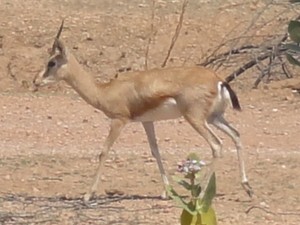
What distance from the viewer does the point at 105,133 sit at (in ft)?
39.6

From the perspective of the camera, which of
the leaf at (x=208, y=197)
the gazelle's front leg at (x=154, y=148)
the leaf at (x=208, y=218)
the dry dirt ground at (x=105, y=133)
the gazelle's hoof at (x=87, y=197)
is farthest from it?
the gazelle's front leg at (x=154, y=148)

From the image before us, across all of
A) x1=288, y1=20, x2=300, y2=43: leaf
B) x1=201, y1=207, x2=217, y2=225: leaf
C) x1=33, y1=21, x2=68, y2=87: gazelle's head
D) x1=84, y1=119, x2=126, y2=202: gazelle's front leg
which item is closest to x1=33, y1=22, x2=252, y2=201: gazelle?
x1=84, y1=119, x2=126, y2=202: gazelle's front leg

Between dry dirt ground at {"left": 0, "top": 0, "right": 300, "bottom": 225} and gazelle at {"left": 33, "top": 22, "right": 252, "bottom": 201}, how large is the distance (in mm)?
397

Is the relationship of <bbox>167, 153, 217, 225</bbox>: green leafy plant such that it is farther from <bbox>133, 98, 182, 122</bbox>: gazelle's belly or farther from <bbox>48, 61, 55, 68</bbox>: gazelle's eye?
<bbox>48, 61, 55, 68</bbox>: gazelle's eye

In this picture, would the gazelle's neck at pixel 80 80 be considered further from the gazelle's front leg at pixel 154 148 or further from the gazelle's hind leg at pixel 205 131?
the gazelle's hind leg at pixel 205 131

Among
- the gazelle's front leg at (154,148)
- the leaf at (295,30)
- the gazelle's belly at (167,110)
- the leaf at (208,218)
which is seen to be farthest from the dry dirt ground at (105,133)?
the leaf at (295,30)

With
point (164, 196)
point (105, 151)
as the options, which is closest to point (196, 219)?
point (164, 196)

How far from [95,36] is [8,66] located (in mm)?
2153

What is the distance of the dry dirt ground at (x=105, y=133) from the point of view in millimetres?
8250

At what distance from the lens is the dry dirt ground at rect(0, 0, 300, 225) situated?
825 cm

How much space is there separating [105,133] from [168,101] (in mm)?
3260

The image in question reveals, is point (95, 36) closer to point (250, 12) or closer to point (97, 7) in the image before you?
point (97, 7)

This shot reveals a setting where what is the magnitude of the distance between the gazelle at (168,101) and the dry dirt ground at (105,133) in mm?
397

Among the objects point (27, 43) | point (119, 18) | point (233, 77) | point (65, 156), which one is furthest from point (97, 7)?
point (65, 156)
